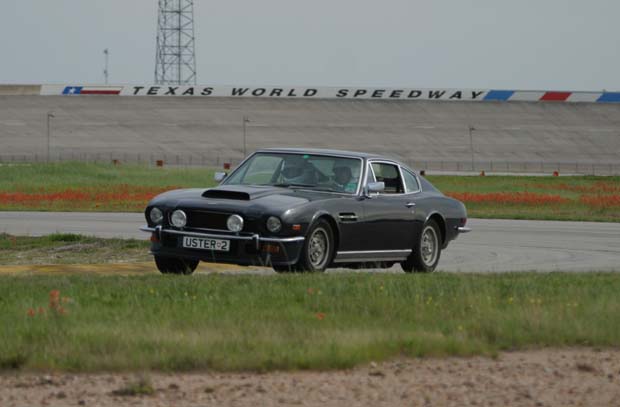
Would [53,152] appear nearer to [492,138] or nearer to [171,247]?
[492,138]

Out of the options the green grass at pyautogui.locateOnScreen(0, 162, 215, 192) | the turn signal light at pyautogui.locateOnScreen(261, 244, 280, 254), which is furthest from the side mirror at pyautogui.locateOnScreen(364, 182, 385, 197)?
the green grass at pyautogui.locateOnScreen(0, 162, 215, 192)

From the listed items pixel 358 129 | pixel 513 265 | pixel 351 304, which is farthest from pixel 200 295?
pixel 358 129

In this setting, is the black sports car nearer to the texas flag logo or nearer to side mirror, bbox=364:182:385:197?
side mirror, bbox=364:182:385:197

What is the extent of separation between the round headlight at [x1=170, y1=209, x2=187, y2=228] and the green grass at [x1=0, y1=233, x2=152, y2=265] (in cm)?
363

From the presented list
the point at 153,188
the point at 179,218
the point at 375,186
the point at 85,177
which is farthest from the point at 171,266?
the point at 85,177

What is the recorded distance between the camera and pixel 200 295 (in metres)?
9.96

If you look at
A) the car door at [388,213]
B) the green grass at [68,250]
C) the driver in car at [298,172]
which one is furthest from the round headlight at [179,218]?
the green grass at [68,250]

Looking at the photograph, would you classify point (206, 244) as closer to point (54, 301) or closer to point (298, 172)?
point (298, 172)

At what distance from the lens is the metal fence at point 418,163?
81.0 m

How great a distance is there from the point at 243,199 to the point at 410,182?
2.95m

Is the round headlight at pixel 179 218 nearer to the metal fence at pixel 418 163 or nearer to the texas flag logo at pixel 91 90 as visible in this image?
the metal fence at pixel 418 163

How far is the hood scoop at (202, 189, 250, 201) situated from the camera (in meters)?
12.7

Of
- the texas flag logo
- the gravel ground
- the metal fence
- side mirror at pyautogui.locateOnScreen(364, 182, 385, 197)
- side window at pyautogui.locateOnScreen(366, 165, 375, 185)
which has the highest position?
the texas flag logo

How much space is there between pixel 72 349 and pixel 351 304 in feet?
9.17
